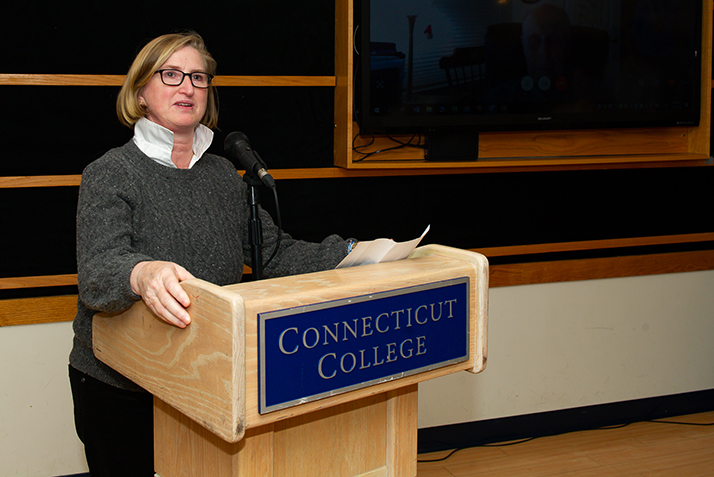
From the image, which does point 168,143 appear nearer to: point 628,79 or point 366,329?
point 366,329

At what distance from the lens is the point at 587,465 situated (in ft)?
8.68

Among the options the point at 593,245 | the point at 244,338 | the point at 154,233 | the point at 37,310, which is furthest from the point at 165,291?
the point at 593,245

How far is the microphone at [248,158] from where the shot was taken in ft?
4.27

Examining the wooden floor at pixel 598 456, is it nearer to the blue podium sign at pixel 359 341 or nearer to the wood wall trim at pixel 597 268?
the wood wall trim at pixel 597 268

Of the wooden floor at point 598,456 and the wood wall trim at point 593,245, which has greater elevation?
the wood wall trim at point 593,245

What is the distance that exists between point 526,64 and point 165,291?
6.43 ft

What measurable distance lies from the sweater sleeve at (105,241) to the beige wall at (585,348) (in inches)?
68.2

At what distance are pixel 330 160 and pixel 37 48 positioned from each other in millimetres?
1027

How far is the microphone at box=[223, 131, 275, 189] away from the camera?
51.3 inches

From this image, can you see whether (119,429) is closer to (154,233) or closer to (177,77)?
(154,233)

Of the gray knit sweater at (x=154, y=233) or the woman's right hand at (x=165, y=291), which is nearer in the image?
the woman's right hand at (x=165, y=291)

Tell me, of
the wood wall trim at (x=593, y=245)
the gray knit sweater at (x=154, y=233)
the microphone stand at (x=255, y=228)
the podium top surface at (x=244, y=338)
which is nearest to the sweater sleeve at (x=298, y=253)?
the gray knit sweater at (x=154, y=233)

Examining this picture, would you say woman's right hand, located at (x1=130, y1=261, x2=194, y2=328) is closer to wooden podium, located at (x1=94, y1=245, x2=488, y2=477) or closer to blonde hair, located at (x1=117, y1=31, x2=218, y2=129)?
wooden podium, located at (x1=94, y1=245, x2=488, y2=477)

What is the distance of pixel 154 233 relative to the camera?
136cm
